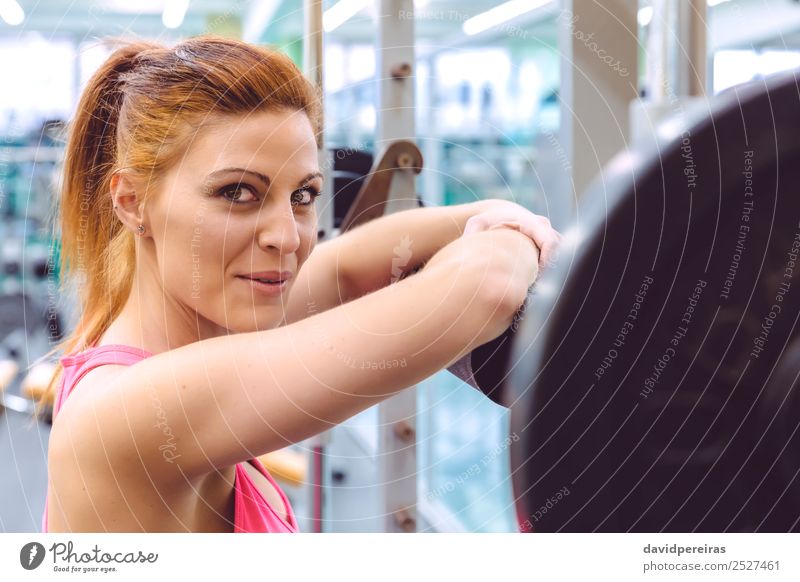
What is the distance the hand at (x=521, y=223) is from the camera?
0.52 m

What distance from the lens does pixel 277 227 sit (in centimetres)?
57

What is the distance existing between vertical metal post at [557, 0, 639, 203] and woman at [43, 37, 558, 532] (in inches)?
3.9

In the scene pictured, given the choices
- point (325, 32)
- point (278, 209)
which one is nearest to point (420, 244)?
point (278, 209)

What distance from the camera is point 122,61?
589 millimetres

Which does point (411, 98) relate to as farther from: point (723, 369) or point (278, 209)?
point (723, 369)

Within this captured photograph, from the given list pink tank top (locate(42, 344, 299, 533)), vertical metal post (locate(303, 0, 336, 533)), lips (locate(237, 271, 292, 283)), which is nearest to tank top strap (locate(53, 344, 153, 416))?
pink tank top (locate(42, 344, 299, 533))

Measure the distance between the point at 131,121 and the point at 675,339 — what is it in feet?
1.37

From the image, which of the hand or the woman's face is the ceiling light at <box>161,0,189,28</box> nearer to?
the woman's face

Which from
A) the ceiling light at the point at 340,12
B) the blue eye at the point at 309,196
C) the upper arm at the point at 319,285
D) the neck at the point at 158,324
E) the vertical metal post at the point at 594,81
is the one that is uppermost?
the ceiling light at the point at 340,12

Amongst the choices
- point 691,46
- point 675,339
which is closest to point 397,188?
point 691,46

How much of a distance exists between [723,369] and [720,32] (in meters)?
0.35

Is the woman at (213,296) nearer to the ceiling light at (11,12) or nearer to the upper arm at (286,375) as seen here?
the upper arm at (286,375)

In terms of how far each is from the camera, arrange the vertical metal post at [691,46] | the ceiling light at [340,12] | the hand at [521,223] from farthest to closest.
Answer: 1. the ceiling light at [340,12]
2. the vertical metal post at [691,46]
3. the hand at [521,223]

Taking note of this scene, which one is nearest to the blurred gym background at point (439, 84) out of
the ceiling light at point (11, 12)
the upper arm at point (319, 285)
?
the ceiling light at point (11, 12)
